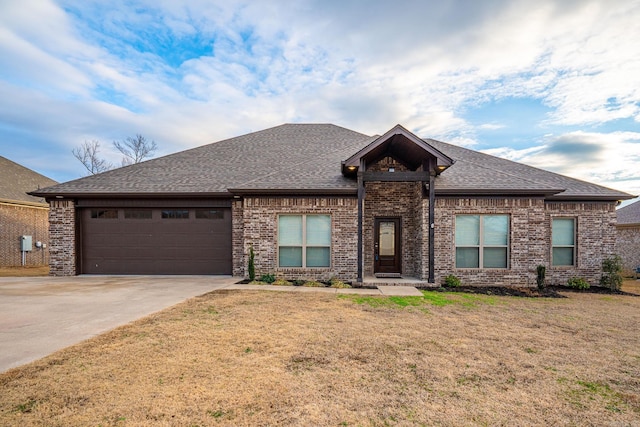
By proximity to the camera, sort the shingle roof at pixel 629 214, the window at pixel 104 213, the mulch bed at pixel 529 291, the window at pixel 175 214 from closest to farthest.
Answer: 1. the mulch bed at pixel 529 291
2. the window at pixel 175 214
3. the window at pixel 104 213
4. the shingle roof at pixel 629 214

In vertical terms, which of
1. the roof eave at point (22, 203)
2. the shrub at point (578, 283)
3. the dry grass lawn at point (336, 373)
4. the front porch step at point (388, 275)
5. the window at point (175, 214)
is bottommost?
the shrub at point (578, 283)

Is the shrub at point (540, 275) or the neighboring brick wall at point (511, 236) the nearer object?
the shrub at point (540, 275)

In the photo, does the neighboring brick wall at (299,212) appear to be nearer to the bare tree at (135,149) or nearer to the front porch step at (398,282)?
the front porch step at (398,282)

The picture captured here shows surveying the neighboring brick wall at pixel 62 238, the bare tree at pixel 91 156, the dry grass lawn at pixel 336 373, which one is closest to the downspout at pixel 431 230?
the dry grass lawn at pixel 336 373

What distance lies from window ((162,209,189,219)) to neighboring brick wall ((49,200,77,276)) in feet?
11.5

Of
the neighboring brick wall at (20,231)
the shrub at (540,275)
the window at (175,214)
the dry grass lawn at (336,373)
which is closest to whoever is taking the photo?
the dry grass lawn at (336,373)

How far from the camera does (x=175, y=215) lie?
11820 mm

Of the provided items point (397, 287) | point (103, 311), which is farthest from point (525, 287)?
point (103, 311)

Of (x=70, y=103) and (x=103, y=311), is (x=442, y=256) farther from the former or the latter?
(x=70, y=103)

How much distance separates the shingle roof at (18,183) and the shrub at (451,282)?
2183 centimetres

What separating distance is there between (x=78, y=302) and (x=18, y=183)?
17167 millimetres

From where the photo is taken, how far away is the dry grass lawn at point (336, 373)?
294cm

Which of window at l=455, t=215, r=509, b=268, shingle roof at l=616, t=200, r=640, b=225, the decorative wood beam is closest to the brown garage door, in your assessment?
the decorative wood beam

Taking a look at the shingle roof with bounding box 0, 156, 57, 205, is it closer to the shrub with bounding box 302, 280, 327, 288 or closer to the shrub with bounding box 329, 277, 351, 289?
the shrub with bounding box 302, 280, 327, 288
